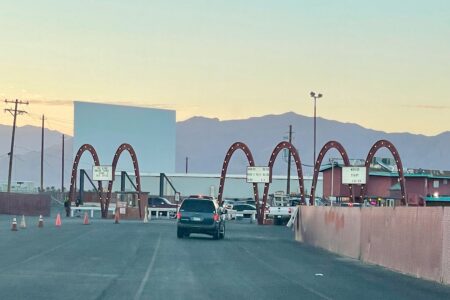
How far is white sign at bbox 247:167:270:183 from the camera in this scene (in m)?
87.1

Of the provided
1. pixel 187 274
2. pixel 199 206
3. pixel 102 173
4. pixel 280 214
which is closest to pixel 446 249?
pixel 187 274

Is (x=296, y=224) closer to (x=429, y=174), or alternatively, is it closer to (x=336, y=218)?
(x=336, y=218)

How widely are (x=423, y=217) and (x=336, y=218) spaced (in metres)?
12.6

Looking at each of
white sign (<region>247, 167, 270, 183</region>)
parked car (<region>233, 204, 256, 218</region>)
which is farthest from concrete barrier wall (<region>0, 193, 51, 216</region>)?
parked car (<region>233, 204, 256, 218</region>)

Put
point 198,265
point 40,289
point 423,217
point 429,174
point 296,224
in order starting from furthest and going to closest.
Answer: point 429,174, point 296,224, point 198,265, point 423,217, point 40,289

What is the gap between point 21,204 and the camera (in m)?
83.6

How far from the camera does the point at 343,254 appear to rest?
35438mm

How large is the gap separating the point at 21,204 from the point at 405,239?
61420mm

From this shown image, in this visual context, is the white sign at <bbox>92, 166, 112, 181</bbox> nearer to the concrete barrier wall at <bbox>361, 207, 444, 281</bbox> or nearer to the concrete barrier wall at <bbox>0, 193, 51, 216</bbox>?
the concrete barrier wall at <bbox>0, 193, 51, 216</bbox>

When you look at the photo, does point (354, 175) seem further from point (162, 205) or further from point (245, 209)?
point (162, 205)

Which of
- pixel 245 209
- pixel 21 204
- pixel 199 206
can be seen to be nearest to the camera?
pixel 199 206

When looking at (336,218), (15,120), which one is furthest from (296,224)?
(15,120)

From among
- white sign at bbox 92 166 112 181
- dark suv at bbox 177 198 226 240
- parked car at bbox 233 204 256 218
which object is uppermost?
white sign at bbox 92 166 112 181

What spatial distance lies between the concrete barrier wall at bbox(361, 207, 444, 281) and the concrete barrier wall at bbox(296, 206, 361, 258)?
1384 mm
